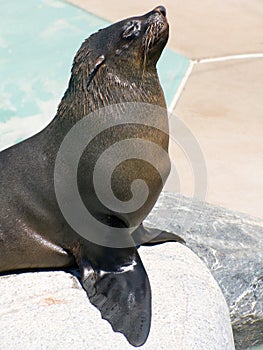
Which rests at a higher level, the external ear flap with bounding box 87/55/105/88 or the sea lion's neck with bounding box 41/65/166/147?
the external ear flap with bounding box 87/55/105/88

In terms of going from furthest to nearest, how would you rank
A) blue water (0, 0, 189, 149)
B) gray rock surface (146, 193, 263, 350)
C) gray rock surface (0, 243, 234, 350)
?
blue water (0, 0, 189, 149) < gray rock surface (146, 193, 263, 350) < gray rock surface (0, 243, 234, 350)

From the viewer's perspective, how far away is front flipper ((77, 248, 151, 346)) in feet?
11.1

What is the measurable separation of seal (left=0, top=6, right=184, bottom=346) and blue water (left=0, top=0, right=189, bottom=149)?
11.7ft

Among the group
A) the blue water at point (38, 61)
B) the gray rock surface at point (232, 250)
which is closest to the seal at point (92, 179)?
the gray rock surface at point (232, 250)

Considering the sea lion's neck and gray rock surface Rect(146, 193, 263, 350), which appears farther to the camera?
gray rock surface Rect(146, 193, 263, 350)

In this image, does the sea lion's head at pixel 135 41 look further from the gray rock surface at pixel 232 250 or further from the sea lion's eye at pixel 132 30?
the gray rock surface at pixel 232 250

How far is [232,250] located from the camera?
4.54m

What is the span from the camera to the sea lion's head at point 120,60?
3.47 m

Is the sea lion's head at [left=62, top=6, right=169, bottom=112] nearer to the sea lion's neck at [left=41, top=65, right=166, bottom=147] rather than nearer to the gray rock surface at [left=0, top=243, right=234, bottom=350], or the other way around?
the sea lion's neck at [left=41, top=65, right=166, bottom=147]

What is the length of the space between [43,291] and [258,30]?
7332 millimetres

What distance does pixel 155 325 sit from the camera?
3.44 m

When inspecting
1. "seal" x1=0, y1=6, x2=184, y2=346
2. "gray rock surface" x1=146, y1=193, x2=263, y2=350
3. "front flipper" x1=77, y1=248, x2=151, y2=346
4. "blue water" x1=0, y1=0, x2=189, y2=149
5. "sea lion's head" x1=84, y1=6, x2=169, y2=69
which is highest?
"sea lion's head" x1=84, y1=6, x2=169, y2=69

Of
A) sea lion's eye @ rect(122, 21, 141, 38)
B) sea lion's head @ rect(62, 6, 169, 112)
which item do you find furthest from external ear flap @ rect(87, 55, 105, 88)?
sea lion's eye @ rect(122, 21, 141, 38)

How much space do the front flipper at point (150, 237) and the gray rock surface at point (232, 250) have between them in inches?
14.5
